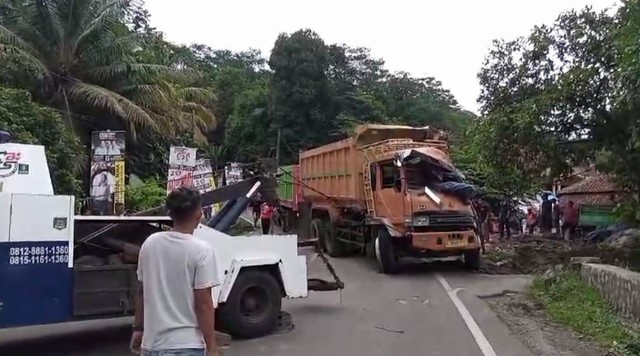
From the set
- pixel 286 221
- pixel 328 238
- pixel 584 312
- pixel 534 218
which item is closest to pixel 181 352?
pixel 584 312

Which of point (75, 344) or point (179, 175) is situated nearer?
point (75, 344)

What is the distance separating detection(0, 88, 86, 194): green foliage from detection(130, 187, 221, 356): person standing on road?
1342cm

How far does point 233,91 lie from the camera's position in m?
55.5

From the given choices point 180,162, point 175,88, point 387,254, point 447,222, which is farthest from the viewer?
point 175,88

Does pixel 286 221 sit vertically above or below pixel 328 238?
above

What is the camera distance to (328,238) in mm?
19172

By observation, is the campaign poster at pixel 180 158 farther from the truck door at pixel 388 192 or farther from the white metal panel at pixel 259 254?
the white metal panel at pixel 259 254

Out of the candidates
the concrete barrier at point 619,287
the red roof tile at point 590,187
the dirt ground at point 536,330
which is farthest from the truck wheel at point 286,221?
the concrete barrier at point 619,287

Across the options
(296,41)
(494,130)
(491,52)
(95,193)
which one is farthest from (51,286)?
(296,41)

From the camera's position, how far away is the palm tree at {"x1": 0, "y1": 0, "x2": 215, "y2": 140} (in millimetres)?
22688

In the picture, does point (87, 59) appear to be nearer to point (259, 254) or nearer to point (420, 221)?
point (420, 221)

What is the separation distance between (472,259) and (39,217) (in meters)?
10.5

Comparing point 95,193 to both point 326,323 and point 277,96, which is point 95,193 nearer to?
point 326,323

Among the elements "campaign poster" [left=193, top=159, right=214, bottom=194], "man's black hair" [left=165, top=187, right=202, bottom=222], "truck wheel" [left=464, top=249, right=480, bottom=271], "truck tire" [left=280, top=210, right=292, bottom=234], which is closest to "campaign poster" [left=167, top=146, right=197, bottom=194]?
"campaign poster" [left=193, top=159, right=214, bottom=194]
